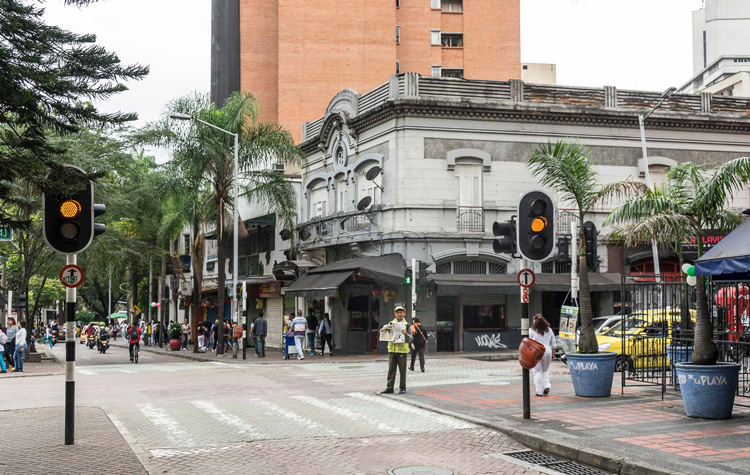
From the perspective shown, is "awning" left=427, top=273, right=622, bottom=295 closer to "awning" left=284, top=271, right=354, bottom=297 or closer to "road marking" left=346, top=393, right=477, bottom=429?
"awning" left=284, top=271, right=354, bottom=297

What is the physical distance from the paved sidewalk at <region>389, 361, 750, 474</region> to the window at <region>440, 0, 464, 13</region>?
4272 centimetres

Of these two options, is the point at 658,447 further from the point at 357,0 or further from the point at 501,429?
the point at 357,0

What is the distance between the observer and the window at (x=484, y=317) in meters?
31.3

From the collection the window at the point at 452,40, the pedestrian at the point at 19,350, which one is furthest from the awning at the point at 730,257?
the window at the point at 452,40

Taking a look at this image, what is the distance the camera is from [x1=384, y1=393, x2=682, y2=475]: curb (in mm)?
8508

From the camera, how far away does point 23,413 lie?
14266mm

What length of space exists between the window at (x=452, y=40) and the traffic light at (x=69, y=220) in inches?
1869

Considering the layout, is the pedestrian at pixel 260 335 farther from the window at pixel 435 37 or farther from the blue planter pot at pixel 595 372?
the window at pixel 435 37

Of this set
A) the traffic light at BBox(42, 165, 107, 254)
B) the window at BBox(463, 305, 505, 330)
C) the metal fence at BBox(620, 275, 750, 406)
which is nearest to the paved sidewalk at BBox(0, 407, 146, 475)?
the traffic light at BBox(42, 165, 107, 254)

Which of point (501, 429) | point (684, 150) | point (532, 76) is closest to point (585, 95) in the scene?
point (684, 150)

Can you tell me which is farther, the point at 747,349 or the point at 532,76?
the point at 532,76

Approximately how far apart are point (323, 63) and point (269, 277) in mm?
14194

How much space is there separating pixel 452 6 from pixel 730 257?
1834 inches

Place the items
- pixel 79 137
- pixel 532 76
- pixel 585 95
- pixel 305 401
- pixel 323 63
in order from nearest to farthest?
pixel 305 401, pixel 79 137, pixel 585 95, pixel 323 63, pixel 532 76
